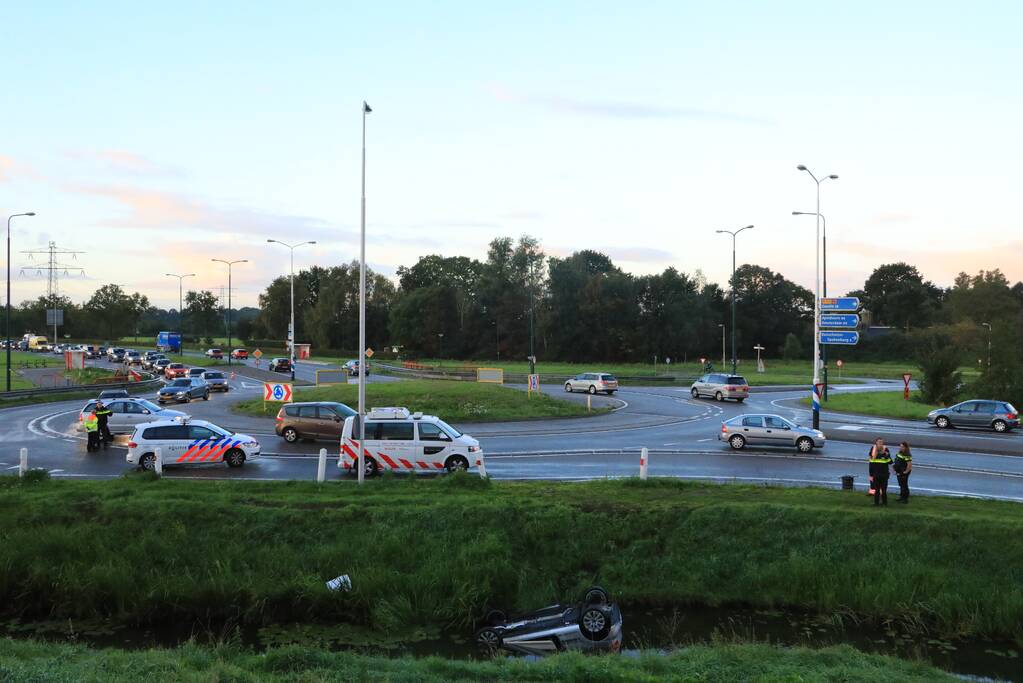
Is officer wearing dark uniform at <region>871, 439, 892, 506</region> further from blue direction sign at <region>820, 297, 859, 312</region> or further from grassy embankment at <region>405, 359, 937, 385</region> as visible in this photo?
grassy embankment at <region>405, 359, 937, 385</region>

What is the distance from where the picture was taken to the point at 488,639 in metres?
14.1

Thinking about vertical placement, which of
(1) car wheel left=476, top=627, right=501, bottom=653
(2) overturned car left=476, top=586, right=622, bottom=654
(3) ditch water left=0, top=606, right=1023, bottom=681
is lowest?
(3) ditch water left=0, top=606, right=1023, bottom=681

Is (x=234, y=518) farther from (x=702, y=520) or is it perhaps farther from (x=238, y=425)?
(x=238, y=425)

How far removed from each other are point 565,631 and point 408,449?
10.6 m

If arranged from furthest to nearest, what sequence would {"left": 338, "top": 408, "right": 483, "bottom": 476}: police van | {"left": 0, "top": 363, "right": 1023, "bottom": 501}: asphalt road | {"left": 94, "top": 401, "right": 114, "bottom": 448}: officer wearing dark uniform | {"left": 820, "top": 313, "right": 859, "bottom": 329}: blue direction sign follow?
{"left": 820, "top": 313, "right": 859, "bottom": 329}: blue direction sign < {"left": 94, "top": 401, "right": 114, "bottom": 448}: officer wearing dark uniform < {"left": 0, "top": 363, "right": 1023, "bottom": 501}: asphalt road < {"left": 338, "top": 408, "right": 483, "bottom": 476}: police van

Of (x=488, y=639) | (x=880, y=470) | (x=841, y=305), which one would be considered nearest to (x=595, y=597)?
(x=488, y=639)

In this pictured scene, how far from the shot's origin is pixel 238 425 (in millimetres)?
38250

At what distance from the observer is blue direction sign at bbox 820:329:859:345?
3294 centimetres

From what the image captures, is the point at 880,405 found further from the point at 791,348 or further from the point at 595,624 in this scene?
the point at 791,348

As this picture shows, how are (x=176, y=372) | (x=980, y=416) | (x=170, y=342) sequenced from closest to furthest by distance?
(x=980, y=416) → (x=176, y=372) → (x=170, y=342)

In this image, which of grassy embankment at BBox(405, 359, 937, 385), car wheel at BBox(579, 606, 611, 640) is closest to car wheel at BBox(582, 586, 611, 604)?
car wheel at BBox(579, 606, 611, 640)

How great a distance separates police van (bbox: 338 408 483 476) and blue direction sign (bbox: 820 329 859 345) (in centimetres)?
1742

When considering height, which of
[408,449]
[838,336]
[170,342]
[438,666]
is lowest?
[438,666]

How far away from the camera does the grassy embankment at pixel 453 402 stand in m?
41.0
